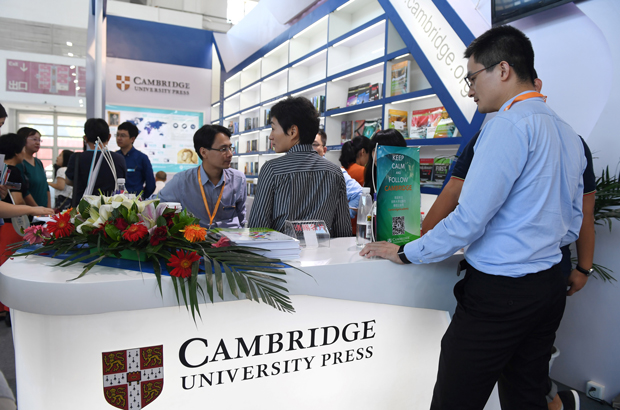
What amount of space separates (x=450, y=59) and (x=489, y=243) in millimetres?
2429

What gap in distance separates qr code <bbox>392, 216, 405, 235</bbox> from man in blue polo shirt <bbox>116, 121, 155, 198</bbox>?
301cm

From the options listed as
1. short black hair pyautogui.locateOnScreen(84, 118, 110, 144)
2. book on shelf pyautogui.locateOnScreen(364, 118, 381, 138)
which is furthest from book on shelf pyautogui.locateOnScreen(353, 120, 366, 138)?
short black hair pyautogui.locateOnScreen(84, 118, 110, 144)

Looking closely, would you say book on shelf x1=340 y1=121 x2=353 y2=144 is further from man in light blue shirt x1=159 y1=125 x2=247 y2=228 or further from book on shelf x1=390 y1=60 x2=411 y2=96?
man in light blue shirt x1=159 y1=125 x2=247 y2=228

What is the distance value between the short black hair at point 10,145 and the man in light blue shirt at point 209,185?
1.45m

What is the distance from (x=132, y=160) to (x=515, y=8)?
11.2 ft

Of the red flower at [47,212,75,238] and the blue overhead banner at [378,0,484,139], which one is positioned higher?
the blue overhead banner at [378,0,484,139]

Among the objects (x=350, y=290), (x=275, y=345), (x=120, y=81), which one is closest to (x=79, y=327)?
(x=275, y=345)

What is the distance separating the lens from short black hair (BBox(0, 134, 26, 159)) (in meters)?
3.10

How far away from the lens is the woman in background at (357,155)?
349cm

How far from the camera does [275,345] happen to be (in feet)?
4.51

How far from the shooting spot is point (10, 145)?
3129mm

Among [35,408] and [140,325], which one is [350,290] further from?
[35,408]

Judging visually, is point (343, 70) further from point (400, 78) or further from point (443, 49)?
point (443, 49)

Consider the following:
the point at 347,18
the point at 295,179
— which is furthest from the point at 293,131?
the point at 347,18
